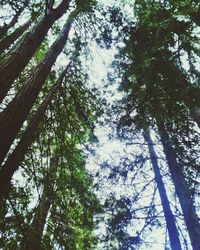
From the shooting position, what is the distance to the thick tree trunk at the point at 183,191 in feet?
29.3

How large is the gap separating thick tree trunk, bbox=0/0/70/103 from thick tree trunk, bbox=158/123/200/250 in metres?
4.19

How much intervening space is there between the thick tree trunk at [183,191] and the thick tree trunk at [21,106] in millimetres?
3861

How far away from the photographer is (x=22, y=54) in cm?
584

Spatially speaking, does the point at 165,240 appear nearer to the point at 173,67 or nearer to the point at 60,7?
the point at 173,67

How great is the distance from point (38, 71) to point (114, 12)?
3.66 metres

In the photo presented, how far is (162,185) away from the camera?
11.3 m

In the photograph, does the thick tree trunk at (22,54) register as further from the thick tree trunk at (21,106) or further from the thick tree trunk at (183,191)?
the thick tree trunk at (183,191)

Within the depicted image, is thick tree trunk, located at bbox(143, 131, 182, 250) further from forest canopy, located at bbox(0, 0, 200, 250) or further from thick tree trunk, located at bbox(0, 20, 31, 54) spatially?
thick tree trunk, located at bbox(0, 20, 31, 54)

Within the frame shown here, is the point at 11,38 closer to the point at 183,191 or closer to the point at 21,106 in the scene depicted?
the point at 21,106

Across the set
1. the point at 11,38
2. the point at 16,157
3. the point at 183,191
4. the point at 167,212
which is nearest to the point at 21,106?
the point at 16,157

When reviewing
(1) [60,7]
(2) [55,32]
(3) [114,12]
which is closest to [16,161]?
(1) [60,7]

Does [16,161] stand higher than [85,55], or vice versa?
[85,55]

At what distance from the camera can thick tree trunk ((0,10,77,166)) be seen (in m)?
4.65

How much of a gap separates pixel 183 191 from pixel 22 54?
21.4 feet
